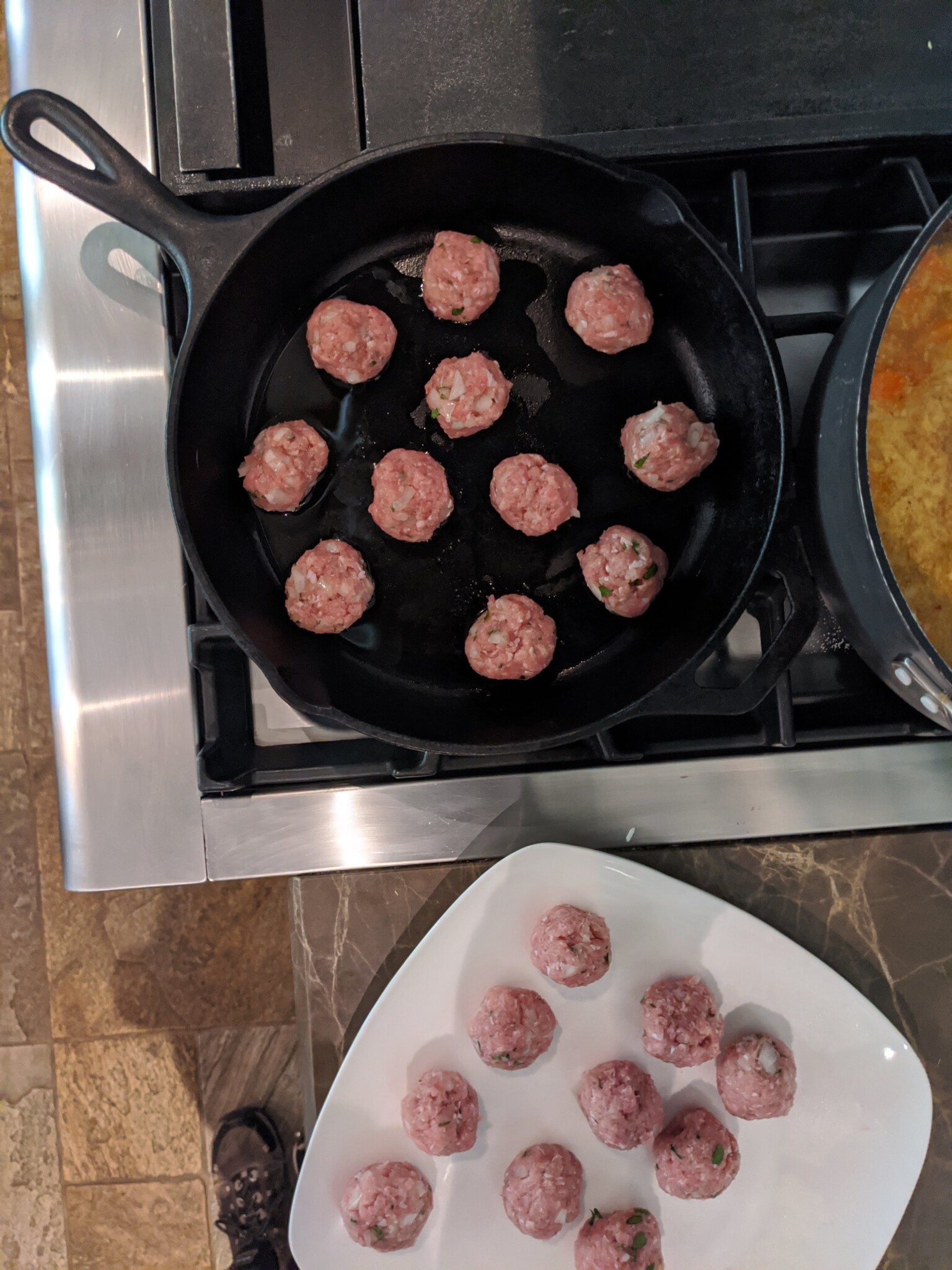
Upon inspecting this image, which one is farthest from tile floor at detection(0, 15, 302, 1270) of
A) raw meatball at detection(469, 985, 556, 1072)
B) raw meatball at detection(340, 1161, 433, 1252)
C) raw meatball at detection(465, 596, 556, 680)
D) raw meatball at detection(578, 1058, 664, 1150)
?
raw meatball at detection(465, 596, 556, 680)

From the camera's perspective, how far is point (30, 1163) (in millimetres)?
2027

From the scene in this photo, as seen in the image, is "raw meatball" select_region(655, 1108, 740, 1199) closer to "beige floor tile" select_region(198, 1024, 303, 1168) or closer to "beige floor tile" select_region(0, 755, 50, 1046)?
"beige floor tile" select_region(198, 1024, 303, 1168)

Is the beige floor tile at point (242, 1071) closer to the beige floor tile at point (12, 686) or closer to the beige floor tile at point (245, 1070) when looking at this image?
the beige floor tile at point (245, 1070)

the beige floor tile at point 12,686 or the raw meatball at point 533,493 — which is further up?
the raw meatball at point 533,493

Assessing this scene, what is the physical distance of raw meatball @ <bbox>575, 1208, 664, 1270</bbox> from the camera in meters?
1.33

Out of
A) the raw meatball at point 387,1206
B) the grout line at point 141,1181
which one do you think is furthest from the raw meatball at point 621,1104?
the grout line at point 141,1181

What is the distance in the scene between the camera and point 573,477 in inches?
53.1

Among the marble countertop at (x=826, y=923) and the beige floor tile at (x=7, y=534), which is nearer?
the marble countertop at (x=826, y=923)

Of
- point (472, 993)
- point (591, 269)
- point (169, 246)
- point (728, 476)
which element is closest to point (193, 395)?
point (169, 246)

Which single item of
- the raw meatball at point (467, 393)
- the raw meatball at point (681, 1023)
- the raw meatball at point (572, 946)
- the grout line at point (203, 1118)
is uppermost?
the raw meatball at point (467, 393)

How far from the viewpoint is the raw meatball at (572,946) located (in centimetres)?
130

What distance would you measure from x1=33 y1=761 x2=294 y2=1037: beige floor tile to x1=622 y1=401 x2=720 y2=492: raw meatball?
4.31 ft

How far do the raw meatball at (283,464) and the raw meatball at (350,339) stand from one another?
0.11 metres

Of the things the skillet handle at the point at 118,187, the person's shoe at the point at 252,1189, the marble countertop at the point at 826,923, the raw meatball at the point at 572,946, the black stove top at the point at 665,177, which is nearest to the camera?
the skillet handle at the point at 118,187
